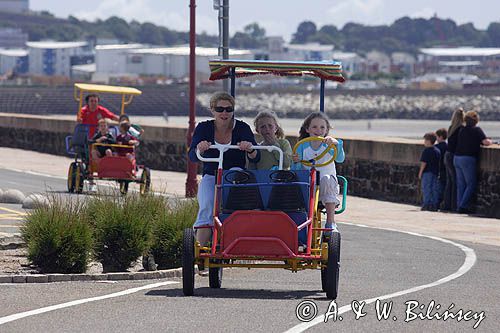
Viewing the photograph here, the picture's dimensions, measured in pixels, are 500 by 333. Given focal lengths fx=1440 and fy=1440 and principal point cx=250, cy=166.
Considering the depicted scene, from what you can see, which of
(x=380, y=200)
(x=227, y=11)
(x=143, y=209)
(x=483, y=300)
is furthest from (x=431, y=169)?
(x=483, y=300)

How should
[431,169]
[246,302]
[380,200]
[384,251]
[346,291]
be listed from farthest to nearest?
[380,200] < [431,169] < [384,251] < [346,291] < [246,302]

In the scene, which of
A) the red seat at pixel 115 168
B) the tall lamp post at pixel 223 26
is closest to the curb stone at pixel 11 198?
the red seat at pixel 115 168

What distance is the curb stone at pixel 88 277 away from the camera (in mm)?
12523

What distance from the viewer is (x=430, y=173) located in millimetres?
23594

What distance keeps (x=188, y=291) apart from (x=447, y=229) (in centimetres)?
914

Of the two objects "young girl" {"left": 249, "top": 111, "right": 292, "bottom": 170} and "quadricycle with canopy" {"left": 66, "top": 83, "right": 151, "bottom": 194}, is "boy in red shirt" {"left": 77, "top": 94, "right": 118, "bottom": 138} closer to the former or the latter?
"quadricycle with canopy" {"left": 66, "top": 83, "right": 151, "bottom": 194}

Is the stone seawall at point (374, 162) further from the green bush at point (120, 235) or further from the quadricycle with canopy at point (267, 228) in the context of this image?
the quadricycle with canopy at point (267, 228)

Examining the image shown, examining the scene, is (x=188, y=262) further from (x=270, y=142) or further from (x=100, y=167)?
(x=100, y=167)

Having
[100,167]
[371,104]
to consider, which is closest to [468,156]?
[100,167]

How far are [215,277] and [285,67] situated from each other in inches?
95.9

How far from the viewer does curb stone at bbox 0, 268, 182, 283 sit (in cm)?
1252

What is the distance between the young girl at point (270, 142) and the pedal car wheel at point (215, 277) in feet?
3.19

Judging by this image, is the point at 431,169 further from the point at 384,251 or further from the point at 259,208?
the point at 259,208

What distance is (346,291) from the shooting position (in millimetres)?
12531
